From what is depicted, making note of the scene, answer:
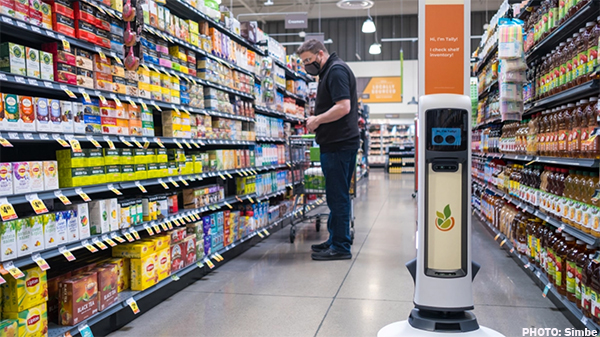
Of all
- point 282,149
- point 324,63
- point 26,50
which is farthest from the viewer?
point 282,149

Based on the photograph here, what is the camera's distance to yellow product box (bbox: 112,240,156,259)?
10.6ft

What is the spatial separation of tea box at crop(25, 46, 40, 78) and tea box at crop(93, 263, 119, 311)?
1.21m

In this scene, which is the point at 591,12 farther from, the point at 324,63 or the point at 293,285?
the point at 293,285

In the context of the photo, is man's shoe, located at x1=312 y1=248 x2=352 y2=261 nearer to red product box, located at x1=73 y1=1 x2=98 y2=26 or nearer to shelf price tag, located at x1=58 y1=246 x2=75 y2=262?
shelf price tag, located at x1=58 y1=246 x2=75 y2=262

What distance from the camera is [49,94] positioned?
3.10 m

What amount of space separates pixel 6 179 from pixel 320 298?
223cm

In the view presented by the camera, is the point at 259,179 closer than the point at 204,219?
No

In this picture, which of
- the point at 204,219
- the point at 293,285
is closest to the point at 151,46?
the point at 204,219

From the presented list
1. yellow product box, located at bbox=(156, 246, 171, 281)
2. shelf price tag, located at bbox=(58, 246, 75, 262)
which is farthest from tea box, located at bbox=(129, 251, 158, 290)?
shelf price tag, located at bbox=(58, 246, 75, 262)

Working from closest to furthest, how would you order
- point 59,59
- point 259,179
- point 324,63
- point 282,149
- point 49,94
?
point 59,59 → point 49,94 → point 324,63 → point 259,179 → point 282,149

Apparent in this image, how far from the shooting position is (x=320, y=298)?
3.53 m

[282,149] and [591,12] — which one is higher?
[591,12]

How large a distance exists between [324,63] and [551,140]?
7.48 ft

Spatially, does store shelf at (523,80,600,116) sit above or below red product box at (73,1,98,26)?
below
